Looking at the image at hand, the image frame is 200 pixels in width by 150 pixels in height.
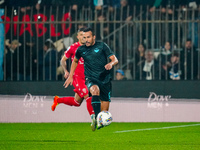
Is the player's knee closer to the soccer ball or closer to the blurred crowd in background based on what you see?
the soccer ball

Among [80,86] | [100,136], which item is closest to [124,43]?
[80,86]

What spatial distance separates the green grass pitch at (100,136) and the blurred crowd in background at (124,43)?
52.4 inches

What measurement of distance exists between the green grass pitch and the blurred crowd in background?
4.37ft

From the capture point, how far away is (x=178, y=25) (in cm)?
1245

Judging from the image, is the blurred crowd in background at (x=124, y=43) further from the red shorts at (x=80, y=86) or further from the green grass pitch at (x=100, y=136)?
the red shorts at (x=80, y=86)

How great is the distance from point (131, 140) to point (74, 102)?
8.18 feet

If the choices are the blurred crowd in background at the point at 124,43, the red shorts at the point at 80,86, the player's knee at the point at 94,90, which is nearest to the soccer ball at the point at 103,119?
the player's knee at the point at 94,90

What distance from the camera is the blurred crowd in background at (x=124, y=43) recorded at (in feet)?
40.8

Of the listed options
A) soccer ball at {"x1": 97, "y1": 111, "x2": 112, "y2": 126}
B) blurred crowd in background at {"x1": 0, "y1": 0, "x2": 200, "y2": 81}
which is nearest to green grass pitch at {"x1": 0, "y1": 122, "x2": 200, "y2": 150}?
soccer ball at {"x1": 97, "y1": 111, "x2": 112, "y2": 126}

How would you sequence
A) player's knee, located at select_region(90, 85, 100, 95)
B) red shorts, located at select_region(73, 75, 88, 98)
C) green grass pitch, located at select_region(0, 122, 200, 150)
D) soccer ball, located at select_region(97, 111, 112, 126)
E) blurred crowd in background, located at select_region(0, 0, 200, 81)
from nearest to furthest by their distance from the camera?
green grass pitch, located at select_region(0, 122, 200, 150) < soccer ball, located at select_region(97, 111, 112, 126) < player's knee, located at select_region(90, 85, 100, 95) < red shorts, located at select_region(73, 75, 88, 98) < blurred crowd in background, located at select_region(0, 0, 200, 81)

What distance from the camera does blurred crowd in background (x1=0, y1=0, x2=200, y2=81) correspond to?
40.8 feet

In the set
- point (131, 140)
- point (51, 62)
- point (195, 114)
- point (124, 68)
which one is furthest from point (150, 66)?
point (131, 140)

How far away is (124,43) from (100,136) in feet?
12.1

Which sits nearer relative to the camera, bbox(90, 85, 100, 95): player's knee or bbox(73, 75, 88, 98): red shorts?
bbox(90, 85, 100, 95): player's knee
